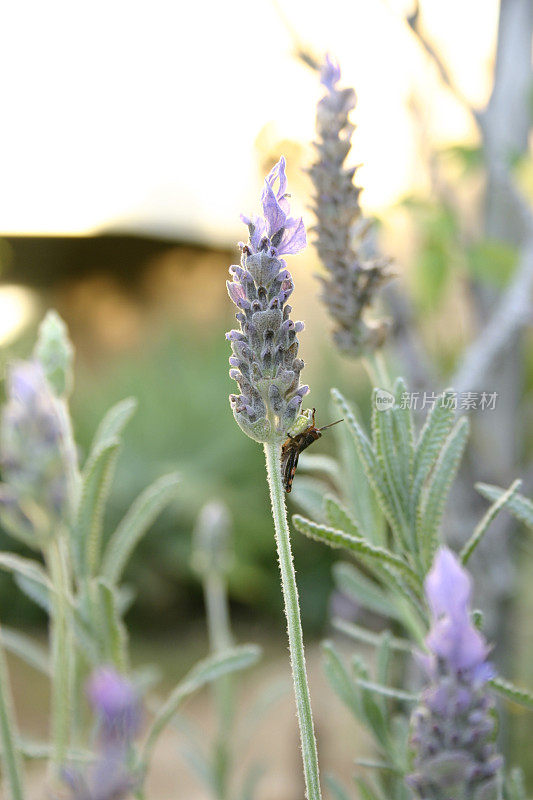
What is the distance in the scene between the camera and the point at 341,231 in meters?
0.60

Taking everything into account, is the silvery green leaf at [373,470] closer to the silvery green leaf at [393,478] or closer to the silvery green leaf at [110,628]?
the silvery green leaf at [393,478]

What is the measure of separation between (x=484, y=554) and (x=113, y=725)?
0.99m

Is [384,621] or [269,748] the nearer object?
[384,621]

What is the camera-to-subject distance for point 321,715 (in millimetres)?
1868

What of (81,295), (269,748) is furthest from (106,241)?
(269,748)

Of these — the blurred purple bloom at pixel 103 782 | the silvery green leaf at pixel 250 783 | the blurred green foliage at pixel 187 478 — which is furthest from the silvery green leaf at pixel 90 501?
the blurred green foliage at pixel 187 478

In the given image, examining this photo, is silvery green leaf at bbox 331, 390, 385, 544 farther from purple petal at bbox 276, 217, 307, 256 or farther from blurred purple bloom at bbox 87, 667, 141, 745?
blurred purple bloom at bbox 87, 667, 141, 745

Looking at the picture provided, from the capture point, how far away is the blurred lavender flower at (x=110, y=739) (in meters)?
0.30

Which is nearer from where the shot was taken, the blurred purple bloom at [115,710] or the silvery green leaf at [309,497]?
the blurred purple bloom at [115,710]

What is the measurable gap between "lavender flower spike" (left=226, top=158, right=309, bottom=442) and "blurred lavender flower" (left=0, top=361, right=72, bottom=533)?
0.11m

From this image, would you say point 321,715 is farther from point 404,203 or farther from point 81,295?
point 81,295

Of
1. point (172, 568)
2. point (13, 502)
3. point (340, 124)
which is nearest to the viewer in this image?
point (13, 502)

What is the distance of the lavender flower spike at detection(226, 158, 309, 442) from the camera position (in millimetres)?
395

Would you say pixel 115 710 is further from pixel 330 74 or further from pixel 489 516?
pixel 330 74
